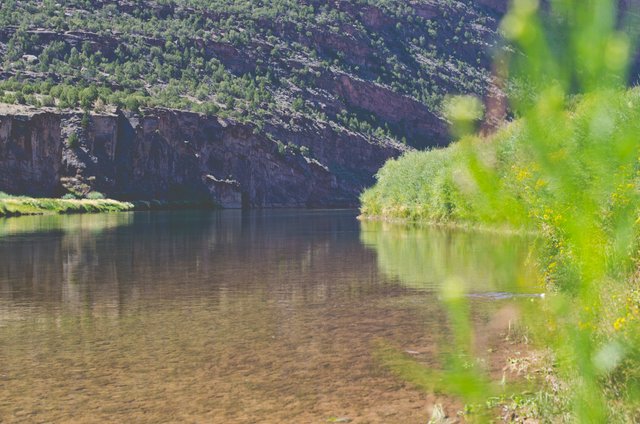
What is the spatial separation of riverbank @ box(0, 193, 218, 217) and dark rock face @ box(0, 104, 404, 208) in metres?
7.25

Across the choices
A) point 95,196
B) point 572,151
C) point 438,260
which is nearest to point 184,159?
point 95,196

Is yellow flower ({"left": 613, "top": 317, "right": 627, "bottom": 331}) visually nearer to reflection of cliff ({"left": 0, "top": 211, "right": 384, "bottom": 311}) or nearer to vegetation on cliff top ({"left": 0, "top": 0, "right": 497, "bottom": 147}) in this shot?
reflection of cliff ({"left": 0, "top": 211, "right": 384, "bottom": 311})

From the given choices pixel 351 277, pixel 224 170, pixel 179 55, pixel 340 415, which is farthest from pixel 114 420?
pixel 179 55

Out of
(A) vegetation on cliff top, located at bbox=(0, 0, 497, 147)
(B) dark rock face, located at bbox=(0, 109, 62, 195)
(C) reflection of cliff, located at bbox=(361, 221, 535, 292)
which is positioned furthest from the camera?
(A) vegetation on cliff top, located at bbox=(0, 0, 497, 147)

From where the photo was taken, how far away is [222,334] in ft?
50.1

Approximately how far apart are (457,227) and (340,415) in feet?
163

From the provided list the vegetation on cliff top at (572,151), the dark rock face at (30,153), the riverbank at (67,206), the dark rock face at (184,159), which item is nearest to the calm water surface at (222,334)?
the vegetation on cliff top at (572,151)

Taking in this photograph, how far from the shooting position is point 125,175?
5541 inches

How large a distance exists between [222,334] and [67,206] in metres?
97.4

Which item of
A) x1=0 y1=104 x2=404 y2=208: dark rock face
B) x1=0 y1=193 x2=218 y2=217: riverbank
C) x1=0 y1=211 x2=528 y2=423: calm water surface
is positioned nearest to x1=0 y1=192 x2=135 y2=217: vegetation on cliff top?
x1=0 y1=193 x2=218 y2=217: riverbank

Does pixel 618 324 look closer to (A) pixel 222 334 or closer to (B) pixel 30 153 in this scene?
(A) pixel 222 334

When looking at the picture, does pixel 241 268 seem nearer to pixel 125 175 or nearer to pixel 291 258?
pixel 291 258

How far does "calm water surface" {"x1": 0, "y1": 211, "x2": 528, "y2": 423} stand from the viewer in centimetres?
1034

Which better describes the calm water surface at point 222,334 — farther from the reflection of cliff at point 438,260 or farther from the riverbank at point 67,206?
the riverbank at point 67,206
